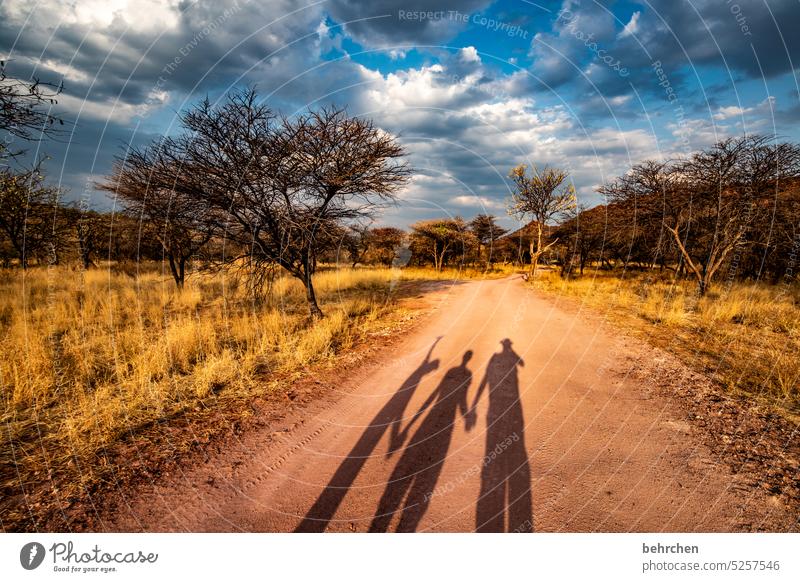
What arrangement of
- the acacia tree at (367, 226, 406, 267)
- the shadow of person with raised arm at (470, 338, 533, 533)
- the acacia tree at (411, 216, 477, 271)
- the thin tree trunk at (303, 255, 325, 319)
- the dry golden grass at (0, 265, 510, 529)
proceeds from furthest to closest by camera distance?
the acacia tree at (367, 226, 406, 267) → the acacia tree at (411, 216, 477, 271) → the thin tree trunk at (303, 255, 325, 319) → the dry golden grass at (0, 265, 510, 529) → the shadow of person with raised arm at (470, 338, 533, 533)

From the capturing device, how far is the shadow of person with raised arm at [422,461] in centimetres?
296

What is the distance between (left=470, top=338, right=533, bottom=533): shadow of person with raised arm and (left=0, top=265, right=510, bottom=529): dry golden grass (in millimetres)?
3635

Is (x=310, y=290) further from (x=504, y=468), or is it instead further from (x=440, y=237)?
(x=440, y=237)

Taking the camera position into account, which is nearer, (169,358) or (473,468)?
(473,468)

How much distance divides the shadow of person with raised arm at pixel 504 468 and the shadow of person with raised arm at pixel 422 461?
0.44 m

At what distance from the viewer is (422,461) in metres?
3.66

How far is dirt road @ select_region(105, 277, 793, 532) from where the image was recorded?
9.58 feet

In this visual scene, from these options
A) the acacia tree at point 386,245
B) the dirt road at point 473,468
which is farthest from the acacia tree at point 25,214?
the acacia tree at point 386,245

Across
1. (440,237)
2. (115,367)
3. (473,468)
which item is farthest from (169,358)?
(440,237)

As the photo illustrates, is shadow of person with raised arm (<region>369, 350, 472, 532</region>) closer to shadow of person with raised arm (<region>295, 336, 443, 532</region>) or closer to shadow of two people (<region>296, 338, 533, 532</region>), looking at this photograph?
shadow of two people (<region>296, 338, 533, 532</region>)

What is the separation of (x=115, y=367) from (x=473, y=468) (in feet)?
22.9

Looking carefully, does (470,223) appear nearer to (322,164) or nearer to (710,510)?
(322,164)

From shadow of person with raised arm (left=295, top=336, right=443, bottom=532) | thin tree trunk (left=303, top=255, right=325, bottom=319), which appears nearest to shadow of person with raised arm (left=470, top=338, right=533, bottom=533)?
shadow of person with raised arm (left=295, top=336, right=443, bottom=532)

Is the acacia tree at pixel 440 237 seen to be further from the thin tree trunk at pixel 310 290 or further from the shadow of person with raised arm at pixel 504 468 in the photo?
the shadow of person with raised arm at pixel 504 468
